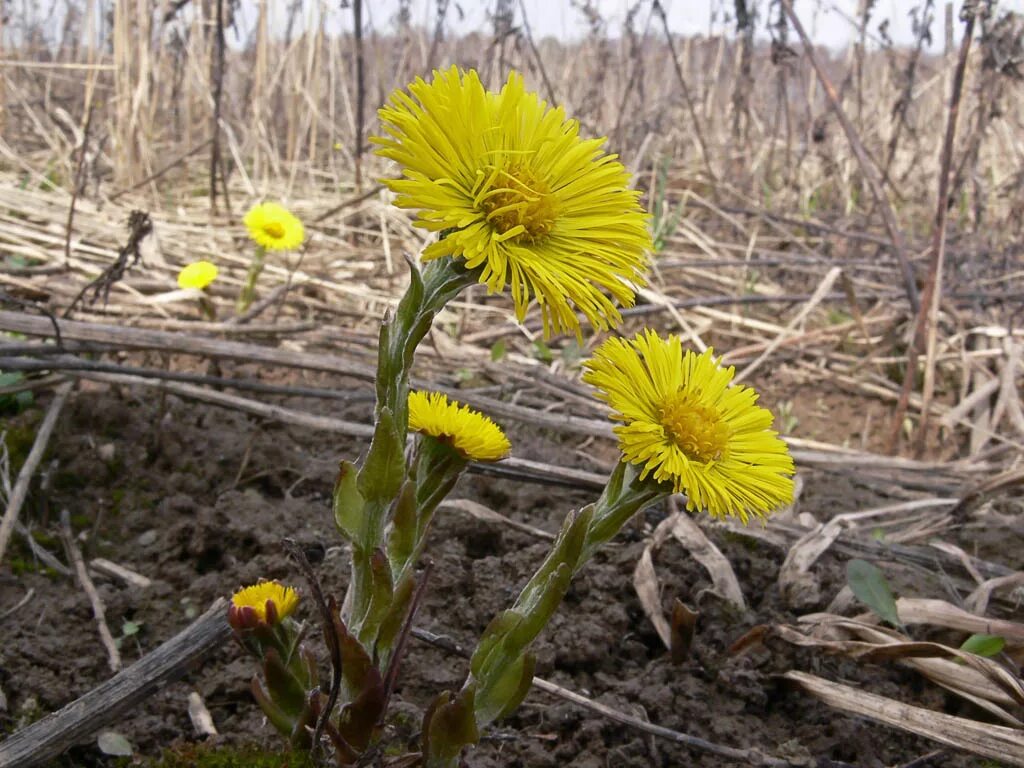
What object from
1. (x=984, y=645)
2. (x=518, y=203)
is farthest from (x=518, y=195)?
(x=984, y=645)

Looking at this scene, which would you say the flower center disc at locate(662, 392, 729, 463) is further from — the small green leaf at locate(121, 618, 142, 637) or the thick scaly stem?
the small green leaf at locate(121, 618, 142, 637)

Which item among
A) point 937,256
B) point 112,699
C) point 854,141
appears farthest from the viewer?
→ point 854,141

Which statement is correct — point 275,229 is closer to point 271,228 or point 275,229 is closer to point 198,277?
point 271,228

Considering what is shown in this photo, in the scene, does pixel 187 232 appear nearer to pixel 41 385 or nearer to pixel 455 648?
pixel 41 385

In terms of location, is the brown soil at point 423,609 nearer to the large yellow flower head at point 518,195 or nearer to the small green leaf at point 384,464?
the small green leaf at point 384,464

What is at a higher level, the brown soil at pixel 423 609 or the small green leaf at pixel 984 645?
the small green leaf at pixel 984 645

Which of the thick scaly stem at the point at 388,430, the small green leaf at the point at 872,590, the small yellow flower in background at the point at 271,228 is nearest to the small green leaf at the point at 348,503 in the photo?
the thick scaly stem at the point at 388,430
